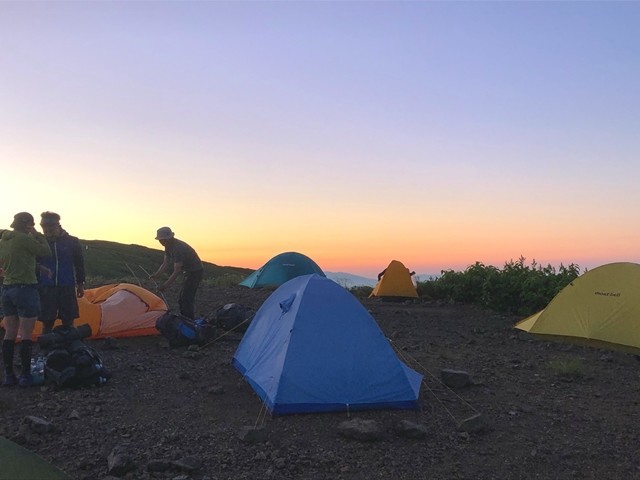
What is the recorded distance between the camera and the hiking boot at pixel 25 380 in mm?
7633

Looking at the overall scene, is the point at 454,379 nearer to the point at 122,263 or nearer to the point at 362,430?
the point at 362,430

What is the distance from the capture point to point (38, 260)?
8789 mm

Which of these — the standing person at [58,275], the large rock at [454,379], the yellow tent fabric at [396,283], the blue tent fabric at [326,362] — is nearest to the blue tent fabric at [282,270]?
the yellow tent fabric at [396,283]

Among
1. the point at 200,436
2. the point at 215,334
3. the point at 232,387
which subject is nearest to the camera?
the point at 200,436

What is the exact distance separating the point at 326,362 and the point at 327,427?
83 centimetres

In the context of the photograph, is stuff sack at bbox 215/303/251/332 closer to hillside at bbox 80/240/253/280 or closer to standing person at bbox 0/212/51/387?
standing person at bbox 0/212/51/387

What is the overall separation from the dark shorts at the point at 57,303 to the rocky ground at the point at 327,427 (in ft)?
3.52

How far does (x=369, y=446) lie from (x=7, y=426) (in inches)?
148

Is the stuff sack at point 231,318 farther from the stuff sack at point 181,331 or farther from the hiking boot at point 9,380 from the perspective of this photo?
the hiking boot at point 9,380

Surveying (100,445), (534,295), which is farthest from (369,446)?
(534,295)

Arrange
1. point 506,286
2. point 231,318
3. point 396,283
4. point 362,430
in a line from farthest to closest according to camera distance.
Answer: point 396,283, point 506,286, point 231,318, point 362,430

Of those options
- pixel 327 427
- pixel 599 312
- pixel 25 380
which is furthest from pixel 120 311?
pixel 599 312

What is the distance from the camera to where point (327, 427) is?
636 cm

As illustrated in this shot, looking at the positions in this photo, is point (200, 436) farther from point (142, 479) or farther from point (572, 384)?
point (572, 384)
